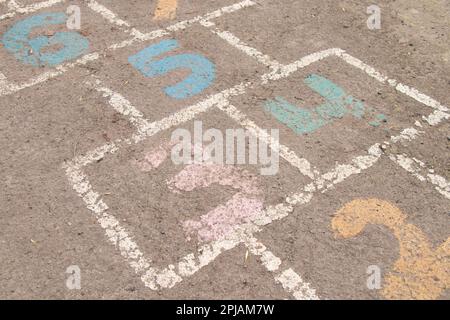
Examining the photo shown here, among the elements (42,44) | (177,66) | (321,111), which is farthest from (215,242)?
(42,44)

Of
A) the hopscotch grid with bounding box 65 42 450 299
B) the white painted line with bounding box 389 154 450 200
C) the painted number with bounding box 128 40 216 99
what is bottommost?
the hopscotch grid with bounding box 65 42 450 299

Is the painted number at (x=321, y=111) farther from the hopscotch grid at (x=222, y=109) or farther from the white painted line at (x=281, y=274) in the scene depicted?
the white painted line at (x=281, y=274)

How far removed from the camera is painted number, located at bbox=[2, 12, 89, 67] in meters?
5.91

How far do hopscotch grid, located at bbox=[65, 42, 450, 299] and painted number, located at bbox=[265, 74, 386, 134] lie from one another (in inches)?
21.2

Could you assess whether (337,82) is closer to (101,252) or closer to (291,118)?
(291,118)

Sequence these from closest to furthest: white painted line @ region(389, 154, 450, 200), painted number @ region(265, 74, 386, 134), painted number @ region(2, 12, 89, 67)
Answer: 1. white painted line @ region(389, 154, 450, 200)
2. painted number @ region(265, 74, 386, 134)
3. painted number @ region(2, 12, 89, 67)

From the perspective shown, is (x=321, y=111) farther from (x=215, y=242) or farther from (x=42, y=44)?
(x=42, y=44)

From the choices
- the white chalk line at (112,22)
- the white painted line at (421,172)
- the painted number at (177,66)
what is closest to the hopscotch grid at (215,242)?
the white painted line at (421,172)

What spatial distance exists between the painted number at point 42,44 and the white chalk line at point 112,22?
0.60 ft

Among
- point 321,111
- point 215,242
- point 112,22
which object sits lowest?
point 215,242

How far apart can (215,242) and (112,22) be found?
155 inches

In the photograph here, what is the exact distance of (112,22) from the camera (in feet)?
21.4


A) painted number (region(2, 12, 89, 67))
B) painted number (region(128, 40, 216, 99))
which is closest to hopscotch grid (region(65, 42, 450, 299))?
painted number (region(128, 40, 216, 99))

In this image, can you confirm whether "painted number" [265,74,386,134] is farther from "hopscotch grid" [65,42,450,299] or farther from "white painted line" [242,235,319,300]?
"white painted line" [242,235,319,300]
